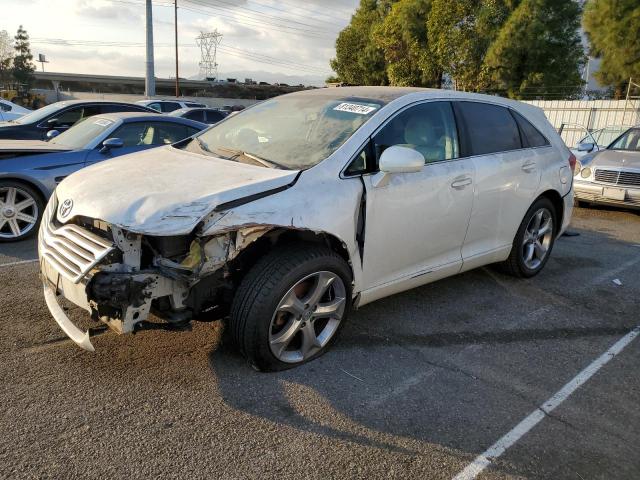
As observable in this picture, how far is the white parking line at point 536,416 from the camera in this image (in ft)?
A: 8.29

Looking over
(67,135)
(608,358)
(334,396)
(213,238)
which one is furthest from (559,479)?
(67,135)

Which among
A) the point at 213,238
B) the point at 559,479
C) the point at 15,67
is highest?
the point at 15,67

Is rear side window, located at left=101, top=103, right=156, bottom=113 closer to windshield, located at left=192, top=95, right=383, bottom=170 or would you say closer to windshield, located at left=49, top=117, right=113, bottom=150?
windshield, located at left=49, top=117, right=113, bottom=150

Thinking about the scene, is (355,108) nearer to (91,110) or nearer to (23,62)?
(91,110)

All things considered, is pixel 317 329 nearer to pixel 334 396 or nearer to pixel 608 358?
pixel 334 396

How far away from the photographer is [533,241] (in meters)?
5.09

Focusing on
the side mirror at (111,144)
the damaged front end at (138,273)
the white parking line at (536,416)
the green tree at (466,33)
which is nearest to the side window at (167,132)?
the side mirror at (111,144)

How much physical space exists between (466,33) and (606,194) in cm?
2436

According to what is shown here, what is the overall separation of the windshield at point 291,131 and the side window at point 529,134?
1.76 m

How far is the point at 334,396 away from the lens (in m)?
3.03

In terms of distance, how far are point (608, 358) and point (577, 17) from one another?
1189 inches

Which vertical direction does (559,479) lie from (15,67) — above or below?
below

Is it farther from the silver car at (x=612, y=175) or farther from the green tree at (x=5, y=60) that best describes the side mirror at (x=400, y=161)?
the green tree at (x=5, y=60)

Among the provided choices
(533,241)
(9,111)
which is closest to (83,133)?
(533,241)
